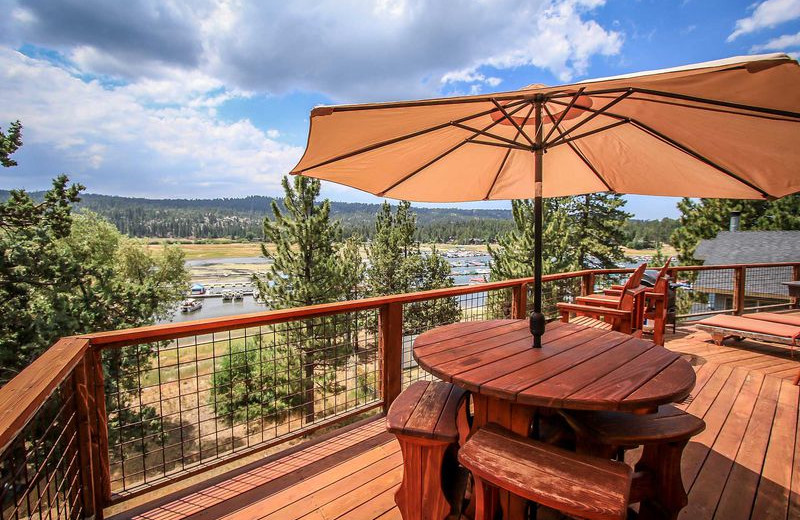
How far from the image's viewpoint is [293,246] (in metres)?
13.8

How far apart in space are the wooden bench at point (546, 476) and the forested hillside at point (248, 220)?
31.8 feet

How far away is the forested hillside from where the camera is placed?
63.5ft

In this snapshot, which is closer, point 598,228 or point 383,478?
point 383,478

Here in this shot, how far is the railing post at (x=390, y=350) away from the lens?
3.07 m

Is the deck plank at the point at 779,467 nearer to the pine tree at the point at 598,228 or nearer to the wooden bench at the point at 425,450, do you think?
the wooden bench at the point at 425,450

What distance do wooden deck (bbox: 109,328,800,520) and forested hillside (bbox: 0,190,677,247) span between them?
8.38 metres

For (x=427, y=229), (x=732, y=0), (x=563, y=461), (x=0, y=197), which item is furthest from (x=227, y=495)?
(x=427, y=229)

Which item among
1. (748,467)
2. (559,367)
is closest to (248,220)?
(559,367)

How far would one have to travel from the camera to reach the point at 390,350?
311 cm

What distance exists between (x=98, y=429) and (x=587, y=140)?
357 cm

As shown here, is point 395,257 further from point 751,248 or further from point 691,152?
Answer: point 691,152

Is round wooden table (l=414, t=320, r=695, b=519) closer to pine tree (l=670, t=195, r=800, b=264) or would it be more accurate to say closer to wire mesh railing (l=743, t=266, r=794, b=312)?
wire mesh railing (l=743, t=266, r=794, b=312)

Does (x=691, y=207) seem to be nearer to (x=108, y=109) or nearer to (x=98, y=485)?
(x=98, y=485)

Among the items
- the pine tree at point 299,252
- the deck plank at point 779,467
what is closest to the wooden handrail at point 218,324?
the deck plank at point 779,467
